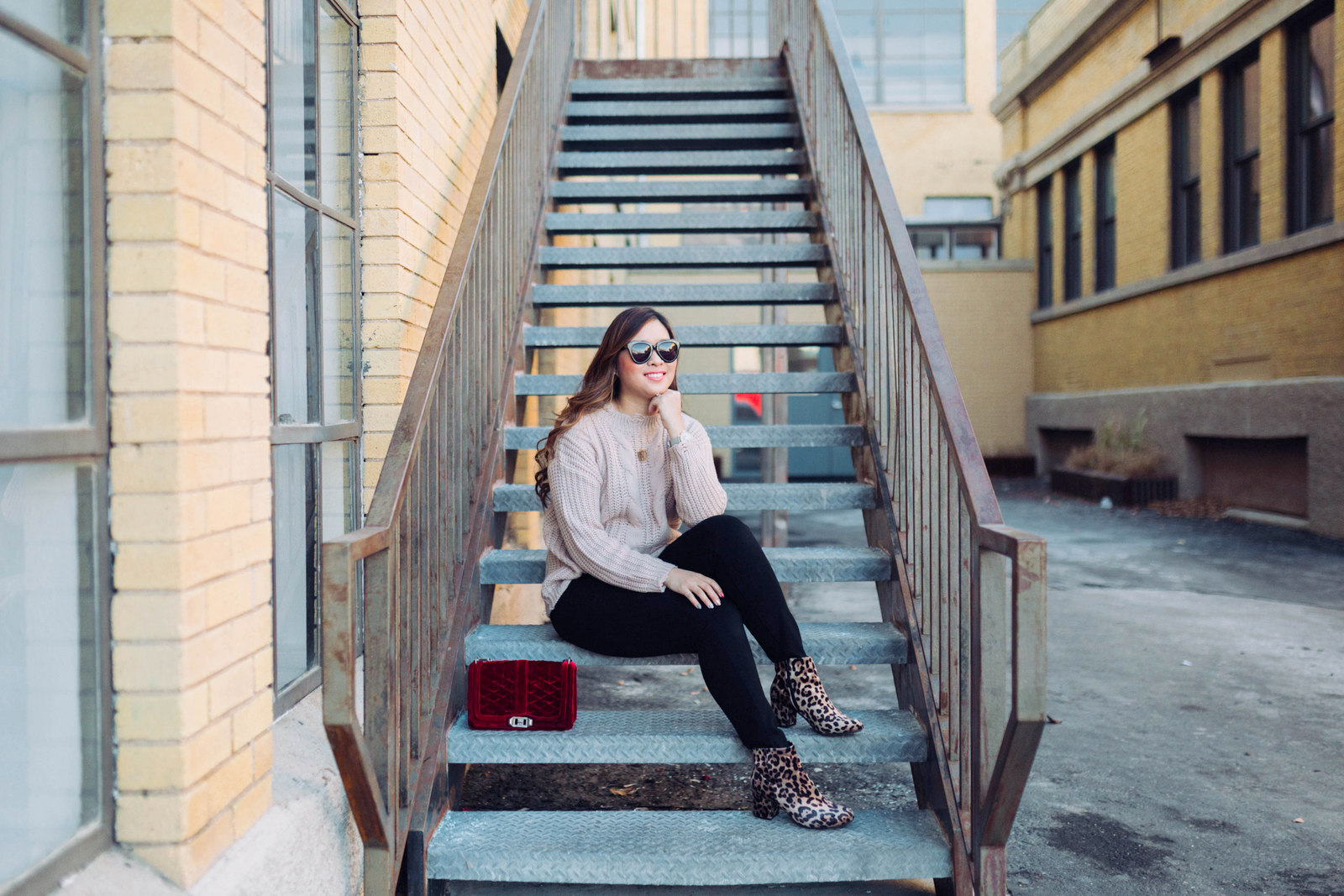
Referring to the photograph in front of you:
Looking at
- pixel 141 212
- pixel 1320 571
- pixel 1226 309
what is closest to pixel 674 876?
pixel 141 212

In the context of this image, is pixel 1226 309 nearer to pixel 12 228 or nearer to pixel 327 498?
pixel 327 498

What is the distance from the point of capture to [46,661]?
1.54m

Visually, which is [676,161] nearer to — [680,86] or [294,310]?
[680,86]

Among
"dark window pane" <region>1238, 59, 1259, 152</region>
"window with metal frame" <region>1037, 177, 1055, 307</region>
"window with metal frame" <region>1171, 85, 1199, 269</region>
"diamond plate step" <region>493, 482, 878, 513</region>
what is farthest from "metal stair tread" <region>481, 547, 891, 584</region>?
"window with metal frame" <region>1037, 177, 1055, 307</region>

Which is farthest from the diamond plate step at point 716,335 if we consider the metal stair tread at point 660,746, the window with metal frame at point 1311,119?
the window with metal frame at point 1311,119

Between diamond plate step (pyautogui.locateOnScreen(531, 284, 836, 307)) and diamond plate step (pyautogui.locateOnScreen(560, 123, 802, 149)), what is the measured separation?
1.57 metres

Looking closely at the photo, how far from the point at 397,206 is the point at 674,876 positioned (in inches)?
83.7

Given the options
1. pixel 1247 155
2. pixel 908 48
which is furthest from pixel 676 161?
pixel 908 48

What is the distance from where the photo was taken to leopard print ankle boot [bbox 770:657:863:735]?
8.35ft

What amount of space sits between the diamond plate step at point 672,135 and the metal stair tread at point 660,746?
3829 millimetres

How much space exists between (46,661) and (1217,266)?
11260 mm

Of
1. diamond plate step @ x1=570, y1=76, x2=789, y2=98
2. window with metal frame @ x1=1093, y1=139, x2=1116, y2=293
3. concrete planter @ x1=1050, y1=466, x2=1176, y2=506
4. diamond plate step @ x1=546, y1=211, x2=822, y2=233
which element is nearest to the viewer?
diamond plate step @ x1=546, y1=211, x2=822, y2=233

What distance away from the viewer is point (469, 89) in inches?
158

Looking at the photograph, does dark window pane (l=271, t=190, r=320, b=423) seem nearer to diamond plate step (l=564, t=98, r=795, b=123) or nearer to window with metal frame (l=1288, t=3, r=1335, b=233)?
diamond plate step (l=564, t=98, r=795, b=123)
